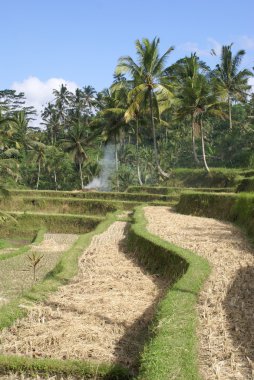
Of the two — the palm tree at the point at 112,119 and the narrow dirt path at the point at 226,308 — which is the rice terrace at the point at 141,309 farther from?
the palm tree at the point at 112,119

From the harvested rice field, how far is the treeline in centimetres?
468

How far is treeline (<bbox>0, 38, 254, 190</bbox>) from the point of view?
28.1 m

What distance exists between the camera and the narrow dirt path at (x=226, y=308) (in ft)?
14.9

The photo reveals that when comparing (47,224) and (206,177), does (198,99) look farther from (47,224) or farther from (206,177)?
(47,224)

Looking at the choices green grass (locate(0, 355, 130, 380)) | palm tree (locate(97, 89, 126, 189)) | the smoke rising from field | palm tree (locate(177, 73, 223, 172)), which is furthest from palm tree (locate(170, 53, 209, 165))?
green grass (locate(0, 355, 130, 380))

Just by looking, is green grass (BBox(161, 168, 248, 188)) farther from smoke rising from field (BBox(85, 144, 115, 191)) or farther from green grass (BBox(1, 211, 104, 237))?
smoke rising from field (BBox(85, 144, 115, 191))

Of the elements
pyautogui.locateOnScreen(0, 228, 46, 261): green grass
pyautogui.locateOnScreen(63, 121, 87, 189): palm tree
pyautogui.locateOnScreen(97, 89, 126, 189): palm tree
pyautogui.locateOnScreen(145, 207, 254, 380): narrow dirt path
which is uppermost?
pyautogui.locateOnScreen(97, 89, 126, 189): palm tree

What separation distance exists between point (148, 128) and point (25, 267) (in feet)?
95.8

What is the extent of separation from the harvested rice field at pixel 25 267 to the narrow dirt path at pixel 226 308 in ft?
13.5

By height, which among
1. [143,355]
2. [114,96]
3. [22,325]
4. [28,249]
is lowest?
[28,249]

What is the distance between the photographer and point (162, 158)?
136 feet

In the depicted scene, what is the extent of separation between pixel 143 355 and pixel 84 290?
368cm

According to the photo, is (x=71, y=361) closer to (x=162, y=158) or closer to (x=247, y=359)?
(x=247, y=359)

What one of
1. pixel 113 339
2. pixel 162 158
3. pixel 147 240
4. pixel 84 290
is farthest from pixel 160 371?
pixel 162 158
